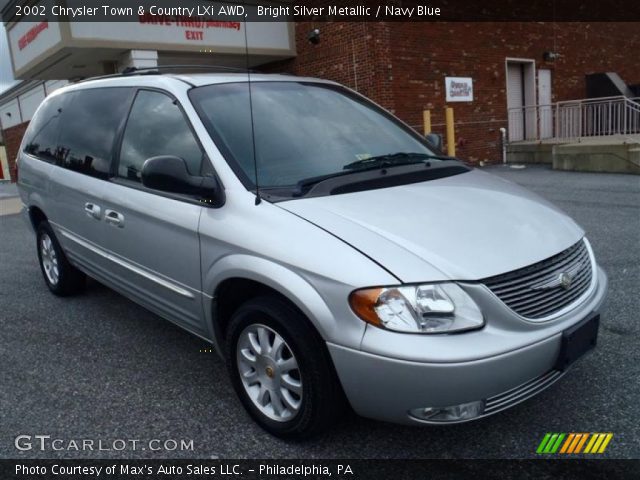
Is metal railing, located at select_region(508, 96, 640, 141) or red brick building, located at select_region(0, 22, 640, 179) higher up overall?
red brick building, located at select_region(0, 22, 640, 179)

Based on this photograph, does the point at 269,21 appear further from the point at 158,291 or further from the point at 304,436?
the point at 304,436

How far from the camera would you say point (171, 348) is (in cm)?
379

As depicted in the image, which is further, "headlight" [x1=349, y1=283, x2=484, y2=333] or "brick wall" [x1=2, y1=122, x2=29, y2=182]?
"brick wall" [x1=2, y1=122, x2=29, y2=182]

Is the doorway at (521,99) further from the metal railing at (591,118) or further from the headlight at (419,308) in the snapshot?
the headlight at (419,308)

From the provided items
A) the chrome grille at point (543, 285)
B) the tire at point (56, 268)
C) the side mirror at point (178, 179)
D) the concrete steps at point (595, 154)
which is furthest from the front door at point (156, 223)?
the concrete steps at point (595, 154)

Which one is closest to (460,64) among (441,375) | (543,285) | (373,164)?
(373,164)

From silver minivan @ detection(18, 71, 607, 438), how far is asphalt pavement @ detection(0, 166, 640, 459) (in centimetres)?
29

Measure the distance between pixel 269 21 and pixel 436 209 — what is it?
1356 cm

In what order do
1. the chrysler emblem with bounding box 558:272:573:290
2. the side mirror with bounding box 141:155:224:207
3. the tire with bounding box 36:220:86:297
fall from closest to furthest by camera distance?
the chrysler emblem with bounding box 558:272:573:290 < the side mirror with bounding box 141:155:224:207 < the tire with bounding box 36:220:86:297

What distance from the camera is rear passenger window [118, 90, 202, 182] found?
3.13m

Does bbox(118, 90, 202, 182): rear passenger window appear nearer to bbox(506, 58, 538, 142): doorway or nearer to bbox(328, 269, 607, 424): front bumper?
bbox(328, 269, 607, 424): front bumper

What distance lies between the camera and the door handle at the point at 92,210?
149 inches

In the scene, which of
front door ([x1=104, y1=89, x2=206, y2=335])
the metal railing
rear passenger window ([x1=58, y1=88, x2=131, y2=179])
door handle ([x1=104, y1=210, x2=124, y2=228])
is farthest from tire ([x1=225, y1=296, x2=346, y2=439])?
the metal railing

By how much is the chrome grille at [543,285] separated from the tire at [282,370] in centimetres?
79
